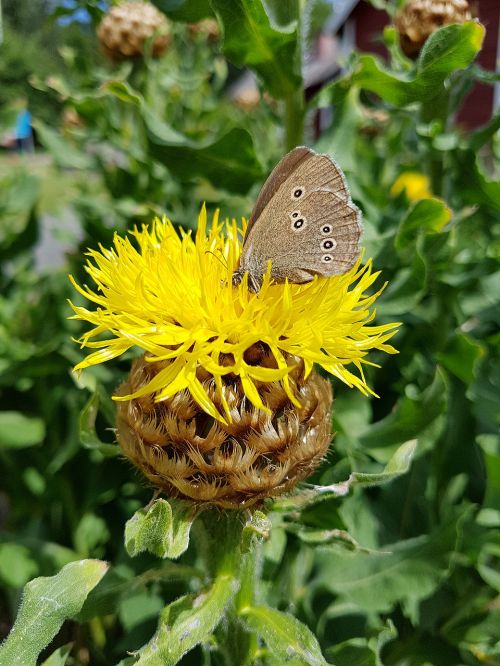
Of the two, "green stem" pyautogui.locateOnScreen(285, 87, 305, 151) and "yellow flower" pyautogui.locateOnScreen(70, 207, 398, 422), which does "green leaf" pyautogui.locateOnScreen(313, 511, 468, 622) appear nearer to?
"yellow flower" pyautogui.locateOnScreen(70, 207, 398, 422)

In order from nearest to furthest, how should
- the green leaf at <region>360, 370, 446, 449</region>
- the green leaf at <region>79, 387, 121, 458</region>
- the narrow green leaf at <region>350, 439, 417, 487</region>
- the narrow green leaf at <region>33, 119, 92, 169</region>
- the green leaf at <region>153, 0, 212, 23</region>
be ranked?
the narrow green leaf at <region>350, 439, 417, 487</region> < the green leaf at <region>79, 387, 121, 458</region> < the green leaf at <region>360, 370, 446, 449</region> < the green leaf at <region>153, 0, 212, 23</region> < the narrow green leaf at <region>33, 119, 92, 169</region>

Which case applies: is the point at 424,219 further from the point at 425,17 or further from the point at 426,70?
the point at 425,17

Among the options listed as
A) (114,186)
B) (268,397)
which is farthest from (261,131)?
(268,397)

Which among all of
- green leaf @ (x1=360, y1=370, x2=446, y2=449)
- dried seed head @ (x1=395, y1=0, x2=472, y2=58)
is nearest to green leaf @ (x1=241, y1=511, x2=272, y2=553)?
green leaf @ (x1=360, y1=370, x2=446, y2=449)

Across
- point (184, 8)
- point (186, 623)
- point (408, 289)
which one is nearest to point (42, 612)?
point (186, 623)

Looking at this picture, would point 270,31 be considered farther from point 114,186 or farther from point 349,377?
point 114,186
